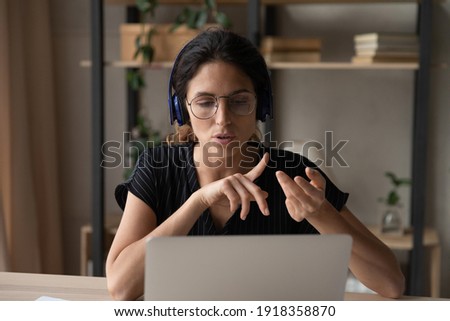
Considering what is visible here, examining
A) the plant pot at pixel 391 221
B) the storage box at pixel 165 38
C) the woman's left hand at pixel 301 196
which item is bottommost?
the plant pot at pixel 391 221

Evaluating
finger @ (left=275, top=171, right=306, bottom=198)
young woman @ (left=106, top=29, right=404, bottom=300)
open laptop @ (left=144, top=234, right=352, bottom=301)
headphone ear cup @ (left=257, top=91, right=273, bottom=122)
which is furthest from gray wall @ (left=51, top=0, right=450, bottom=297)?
open laptop @ (left=144, top=234, right=352, bottom=301)

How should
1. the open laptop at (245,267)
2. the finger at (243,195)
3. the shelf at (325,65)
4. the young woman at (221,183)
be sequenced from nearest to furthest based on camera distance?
the open laptop at (245,267) → the finger at (243,195) → the young woman at (221,183) → the shelf at (325,65)

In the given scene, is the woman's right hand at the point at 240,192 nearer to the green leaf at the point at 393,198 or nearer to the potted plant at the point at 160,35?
the potted plant at the point at 160,35

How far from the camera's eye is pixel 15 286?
5.10 ft

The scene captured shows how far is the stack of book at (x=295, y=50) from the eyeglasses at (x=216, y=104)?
139cm

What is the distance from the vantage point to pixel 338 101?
3398mm

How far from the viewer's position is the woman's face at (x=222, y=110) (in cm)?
158

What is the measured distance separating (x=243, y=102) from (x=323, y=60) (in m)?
1.84

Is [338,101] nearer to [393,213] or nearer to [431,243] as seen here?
[393,213]

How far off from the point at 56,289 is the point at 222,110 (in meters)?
0.57

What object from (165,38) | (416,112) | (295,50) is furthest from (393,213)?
(165,38)

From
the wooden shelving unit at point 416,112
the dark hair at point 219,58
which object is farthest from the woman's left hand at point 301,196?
the wooden shelving unit at point 416,112

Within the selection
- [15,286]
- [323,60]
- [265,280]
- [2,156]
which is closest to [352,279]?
[323,60]
